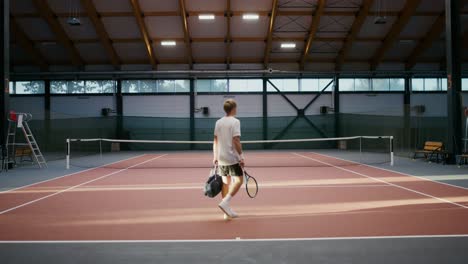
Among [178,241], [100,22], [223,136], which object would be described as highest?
[100,22]

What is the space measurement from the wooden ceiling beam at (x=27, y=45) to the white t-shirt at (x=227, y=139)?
22.8 meters

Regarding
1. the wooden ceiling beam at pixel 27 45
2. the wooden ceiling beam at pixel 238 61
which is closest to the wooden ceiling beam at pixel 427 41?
the wooden ceiling beam at pixel 238 61

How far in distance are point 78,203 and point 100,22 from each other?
1877cm

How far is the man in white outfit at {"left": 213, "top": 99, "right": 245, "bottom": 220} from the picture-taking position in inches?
210

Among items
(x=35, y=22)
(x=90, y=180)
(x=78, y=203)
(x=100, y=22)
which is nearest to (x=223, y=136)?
(x=78, y=203)

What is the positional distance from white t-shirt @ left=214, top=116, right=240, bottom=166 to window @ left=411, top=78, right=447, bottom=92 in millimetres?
26129

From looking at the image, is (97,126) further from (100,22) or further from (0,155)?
(0,155)

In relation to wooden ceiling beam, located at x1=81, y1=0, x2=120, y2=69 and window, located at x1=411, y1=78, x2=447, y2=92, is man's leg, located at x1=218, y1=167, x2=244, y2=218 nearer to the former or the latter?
wooden ceiling beam, located at x1=81, y1=0, x2=120, y2=69

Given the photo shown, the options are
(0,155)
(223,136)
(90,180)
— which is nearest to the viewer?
(223,136)

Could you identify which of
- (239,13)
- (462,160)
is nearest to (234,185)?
(462,160)

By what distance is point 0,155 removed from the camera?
13.5m

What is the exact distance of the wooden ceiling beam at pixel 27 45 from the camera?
23620mm

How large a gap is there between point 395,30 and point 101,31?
1762 cm

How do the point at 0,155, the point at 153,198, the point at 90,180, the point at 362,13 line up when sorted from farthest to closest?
the point at 362,13, the point at 0,155, the point at 90,180, the point at 153,198
